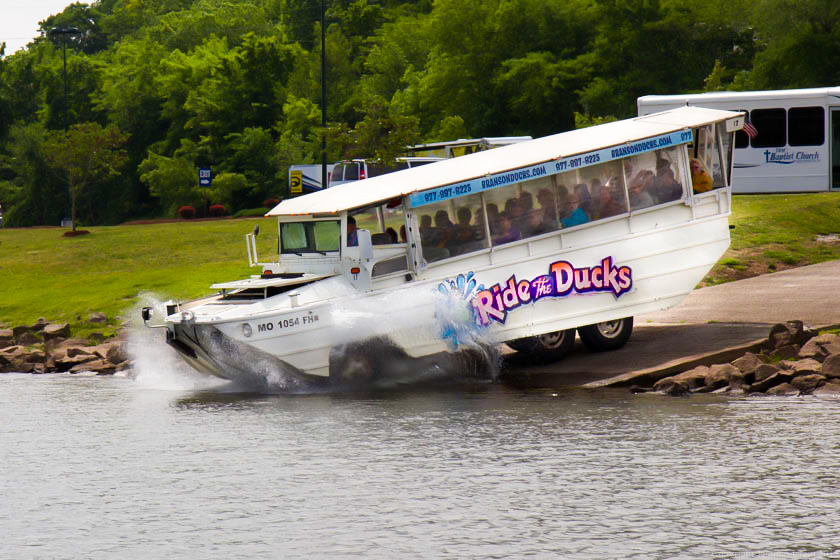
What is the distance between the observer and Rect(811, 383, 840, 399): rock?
17.4 m

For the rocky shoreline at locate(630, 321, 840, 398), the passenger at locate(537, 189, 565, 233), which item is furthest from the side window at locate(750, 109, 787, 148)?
the passenger at locate(537, 189, 565, 233)

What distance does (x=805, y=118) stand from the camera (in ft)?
119

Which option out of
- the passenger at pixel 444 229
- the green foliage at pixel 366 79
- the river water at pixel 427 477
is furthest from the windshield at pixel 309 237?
the green foliage at pixel 366 79

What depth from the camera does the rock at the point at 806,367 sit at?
17.8m

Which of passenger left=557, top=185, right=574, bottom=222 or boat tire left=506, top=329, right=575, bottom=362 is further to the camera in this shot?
boat tire left=506, top=329, right=575, bottom=362

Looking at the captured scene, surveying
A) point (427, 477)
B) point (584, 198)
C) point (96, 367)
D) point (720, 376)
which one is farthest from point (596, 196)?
point (96, 367)

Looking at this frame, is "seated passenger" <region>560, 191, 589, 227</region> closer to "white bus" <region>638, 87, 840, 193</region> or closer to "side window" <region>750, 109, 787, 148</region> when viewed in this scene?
"white bus" <region>638, 87, 840, 193</region>

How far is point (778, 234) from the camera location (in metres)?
29.6

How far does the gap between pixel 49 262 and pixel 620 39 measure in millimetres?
37818

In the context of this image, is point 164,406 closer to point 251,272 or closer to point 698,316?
point 698,316

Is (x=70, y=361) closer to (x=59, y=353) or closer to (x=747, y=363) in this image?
(x=59, y=353)

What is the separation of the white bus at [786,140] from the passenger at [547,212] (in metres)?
18.4

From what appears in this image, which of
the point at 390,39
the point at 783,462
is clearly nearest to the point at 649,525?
the point at 783,462

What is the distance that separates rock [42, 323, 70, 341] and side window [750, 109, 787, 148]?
19764 millimetres
